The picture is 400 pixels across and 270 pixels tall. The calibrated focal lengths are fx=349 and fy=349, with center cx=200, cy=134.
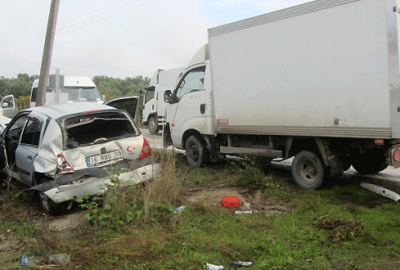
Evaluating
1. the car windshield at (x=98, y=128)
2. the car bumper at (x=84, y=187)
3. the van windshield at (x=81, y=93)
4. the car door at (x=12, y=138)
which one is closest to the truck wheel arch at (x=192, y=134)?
the car windshield at (x=98, y=128)

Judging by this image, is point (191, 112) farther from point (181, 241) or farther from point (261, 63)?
point (181, 241)

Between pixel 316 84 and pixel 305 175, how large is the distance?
5.17 ft

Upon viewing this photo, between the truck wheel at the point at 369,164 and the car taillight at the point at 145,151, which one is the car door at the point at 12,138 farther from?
the truck wheel at the point at 369,164

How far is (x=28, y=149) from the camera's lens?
584cm

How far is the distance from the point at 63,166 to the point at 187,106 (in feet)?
11.5

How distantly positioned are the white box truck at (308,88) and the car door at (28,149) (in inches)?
129

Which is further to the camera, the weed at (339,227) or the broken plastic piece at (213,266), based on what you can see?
the weed at (339,227)

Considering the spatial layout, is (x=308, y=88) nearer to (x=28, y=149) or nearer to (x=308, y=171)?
(x=308, y=171)

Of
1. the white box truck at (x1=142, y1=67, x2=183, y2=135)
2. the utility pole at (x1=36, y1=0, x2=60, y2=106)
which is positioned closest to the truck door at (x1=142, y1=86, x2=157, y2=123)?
the white box truck at (x1=142, y1=67, x2=183, y2=135)

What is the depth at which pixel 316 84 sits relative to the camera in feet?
17.9

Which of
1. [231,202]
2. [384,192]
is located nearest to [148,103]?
[231,202]

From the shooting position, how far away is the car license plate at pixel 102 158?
5312 millimetres

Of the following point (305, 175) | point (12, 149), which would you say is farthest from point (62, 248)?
point (305, 175)

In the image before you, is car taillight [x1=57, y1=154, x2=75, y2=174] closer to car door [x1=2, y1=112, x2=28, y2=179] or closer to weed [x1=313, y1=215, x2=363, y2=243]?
car door [x1=2, y1=112, x2=28, y2=179]
